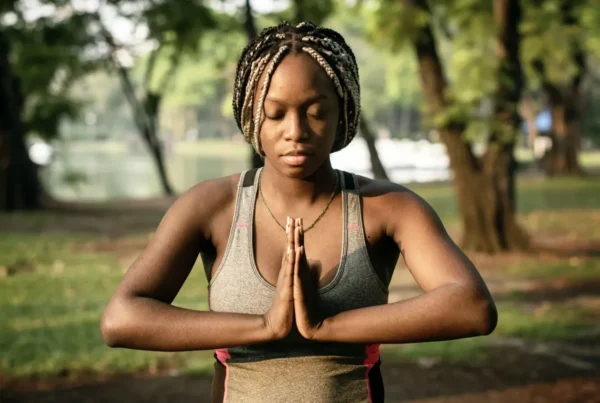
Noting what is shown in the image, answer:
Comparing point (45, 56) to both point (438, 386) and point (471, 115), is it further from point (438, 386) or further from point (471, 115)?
point (438, 386)

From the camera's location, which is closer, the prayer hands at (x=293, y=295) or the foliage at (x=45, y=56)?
the prayer hands at (x=293, y=295)

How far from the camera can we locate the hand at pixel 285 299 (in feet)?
6.22

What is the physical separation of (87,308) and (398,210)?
22.9ft

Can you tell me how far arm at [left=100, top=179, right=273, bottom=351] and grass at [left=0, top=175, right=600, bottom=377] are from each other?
4.48 m

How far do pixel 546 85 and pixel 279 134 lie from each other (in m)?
26.2

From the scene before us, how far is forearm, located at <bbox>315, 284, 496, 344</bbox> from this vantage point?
1.94 meters

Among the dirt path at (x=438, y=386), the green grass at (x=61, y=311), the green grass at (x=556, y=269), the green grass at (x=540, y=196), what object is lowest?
the green grass at (x=540, y=196)

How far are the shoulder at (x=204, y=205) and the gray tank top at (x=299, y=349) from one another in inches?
2.1

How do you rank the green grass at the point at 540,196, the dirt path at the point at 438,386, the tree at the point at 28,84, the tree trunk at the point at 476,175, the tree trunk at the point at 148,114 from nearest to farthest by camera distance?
the dirt path at the point at 438,386 < the tree trunk at the point at 476,175 < the green grass at the point at 540,196 < the tree at the point at 28,84 < the tree trunk at the point at 148,114

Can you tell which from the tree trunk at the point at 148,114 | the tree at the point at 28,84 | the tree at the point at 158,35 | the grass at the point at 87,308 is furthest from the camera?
the tree trunk at the point at 148,114

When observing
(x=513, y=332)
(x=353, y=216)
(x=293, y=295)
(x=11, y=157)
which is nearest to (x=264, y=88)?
(x=353, y=216)

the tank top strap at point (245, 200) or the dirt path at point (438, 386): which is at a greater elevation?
the tank top strap at point (245, 200)

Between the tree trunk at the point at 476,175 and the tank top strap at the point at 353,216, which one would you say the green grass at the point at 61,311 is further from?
the tank top strap at the point at 353,216

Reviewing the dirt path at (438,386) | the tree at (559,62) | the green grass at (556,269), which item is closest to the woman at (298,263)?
the dirt path at (438,386)
